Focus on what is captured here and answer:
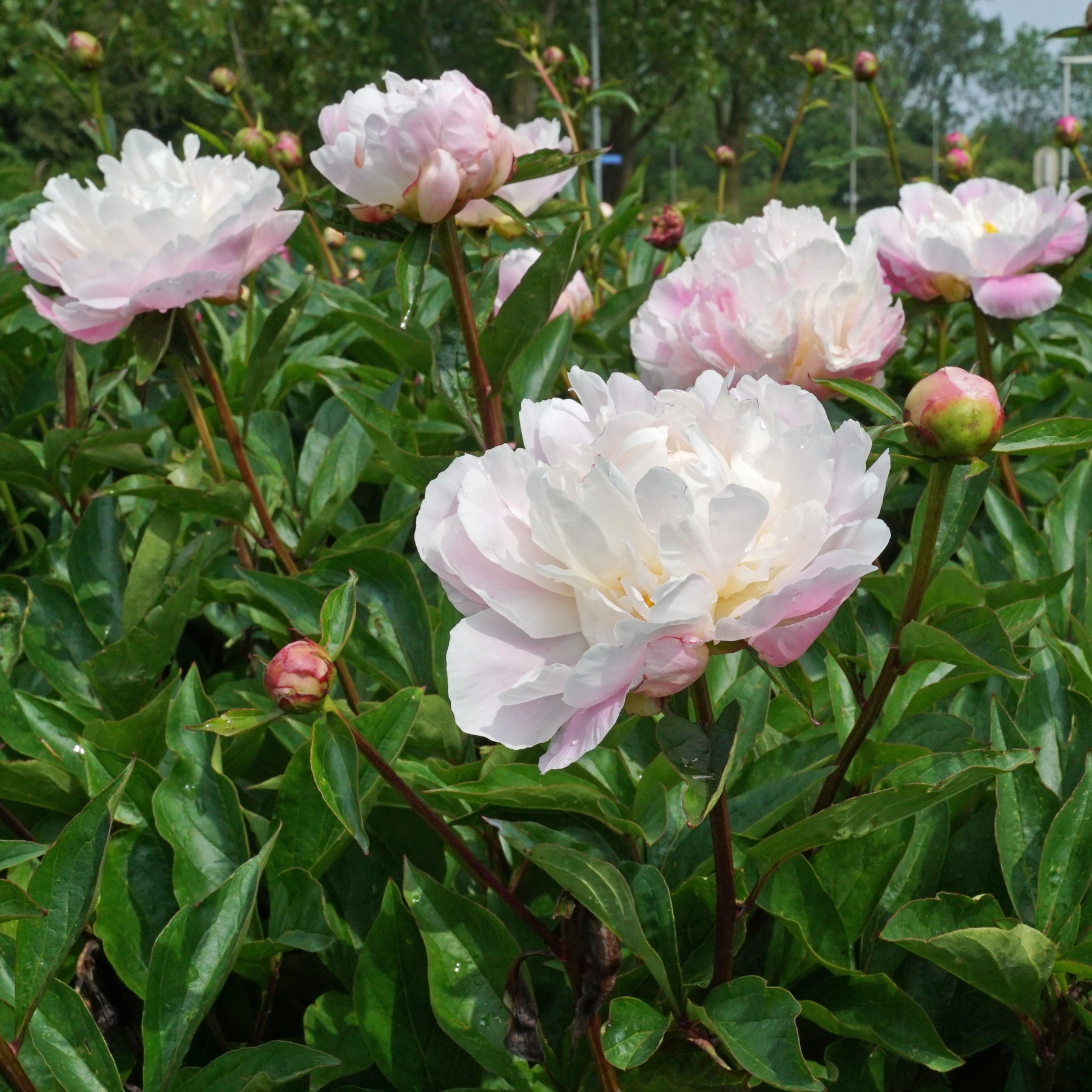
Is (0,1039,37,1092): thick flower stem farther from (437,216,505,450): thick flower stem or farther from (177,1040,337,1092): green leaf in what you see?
(437,216,505,450): thick flower stem

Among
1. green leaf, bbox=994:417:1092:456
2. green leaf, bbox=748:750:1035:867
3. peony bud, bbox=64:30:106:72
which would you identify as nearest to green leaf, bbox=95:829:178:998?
green leaf, bbox=748:750:1035:867

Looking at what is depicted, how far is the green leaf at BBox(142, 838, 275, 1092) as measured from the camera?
0.73 m

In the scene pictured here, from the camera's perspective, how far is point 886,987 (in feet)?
2.50

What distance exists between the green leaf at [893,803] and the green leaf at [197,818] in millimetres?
419

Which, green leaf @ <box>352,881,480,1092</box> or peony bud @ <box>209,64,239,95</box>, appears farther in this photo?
peony bud @ <box>209,64,239,95</box>

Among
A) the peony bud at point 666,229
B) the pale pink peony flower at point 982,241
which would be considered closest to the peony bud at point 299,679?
the pale pink peony flower at point 982,241

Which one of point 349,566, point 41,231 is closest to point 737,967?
point 349,566

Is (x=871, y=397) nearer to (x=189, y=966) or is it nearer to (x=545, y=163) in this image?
(x=545, y=163)

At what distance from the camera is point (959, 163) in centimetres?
207

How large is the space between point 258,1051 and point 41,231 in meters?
0.88

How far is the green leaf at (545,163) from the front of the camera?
3.44 ft

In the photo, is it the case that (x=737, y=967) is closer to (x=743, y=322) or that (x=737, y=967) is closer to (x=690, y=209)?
(x=743, y=322)

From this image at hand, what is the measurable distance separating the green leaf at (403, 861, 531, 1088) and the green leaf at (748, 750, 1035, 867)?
19 cm

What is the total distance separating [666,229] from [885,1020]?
A: 1.24 m
